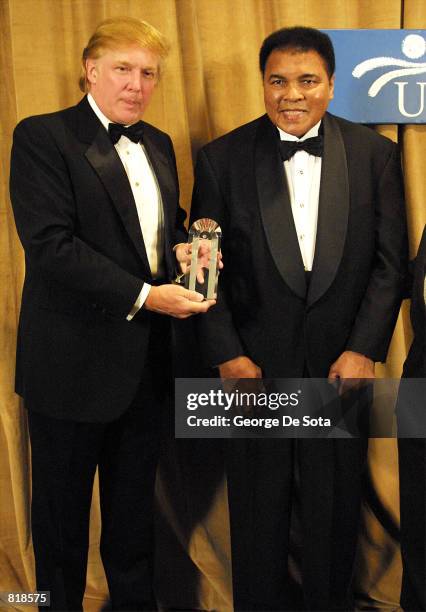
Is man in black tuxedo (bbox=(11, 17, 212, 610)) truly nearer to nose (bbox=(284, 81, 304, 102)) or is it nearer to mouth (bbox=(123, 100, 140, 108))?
mouth (bbox=(123, 100, 140, 108))

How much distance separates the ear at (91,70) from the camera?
2016mm

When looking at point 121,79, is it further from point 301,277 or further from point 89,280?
point 301,277

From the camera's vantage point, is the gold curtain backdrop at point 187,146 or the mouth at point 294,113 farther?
the gold curtain backdrop at point 187,146

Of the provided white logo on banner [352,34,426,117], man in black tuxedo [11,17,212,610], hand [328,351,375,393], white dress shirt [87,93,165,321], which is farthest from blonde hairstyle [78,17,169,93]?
hand [328,351,375,393]

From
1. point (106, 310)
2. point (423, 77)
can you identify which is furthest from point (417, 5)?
point (106, 310)

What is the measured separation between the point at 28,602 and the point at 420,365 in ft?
3.98

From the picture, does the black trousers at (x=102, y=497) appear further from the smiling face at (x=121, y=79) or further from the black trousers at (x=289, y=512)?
the smiling face at (x=121, y=79)

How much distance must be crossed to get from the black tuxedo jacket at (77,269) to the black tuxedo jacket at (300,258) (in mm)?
239

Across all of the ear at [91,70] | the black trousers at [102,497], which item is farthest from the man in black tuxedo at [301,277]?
the ear at [91,70]

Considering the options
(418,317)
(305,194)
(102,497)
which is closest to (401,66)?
(305,194)

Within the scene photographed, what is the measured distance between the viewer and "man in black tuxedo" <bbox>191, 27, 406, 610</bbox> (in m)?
2.07

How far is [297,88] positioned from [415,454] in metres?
0.94

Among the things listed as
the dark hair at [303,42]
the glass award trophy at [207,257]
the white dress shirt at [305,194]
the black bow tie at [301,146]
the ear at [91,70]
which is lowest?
the glass award trophy at [207,257]

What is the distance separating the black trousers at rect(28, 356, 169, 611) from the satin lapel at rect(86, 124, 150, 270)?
368mm
